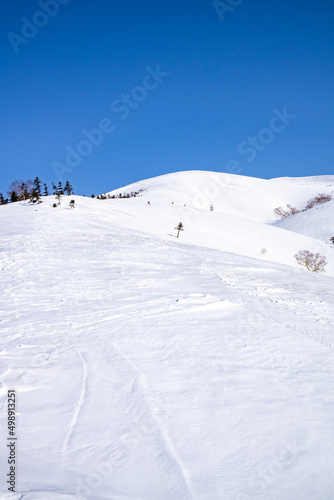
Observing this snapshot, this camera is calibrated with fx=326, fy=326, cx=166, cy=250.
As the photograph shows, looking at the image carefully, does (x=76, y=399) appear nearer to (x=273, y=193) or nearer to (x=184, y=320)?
(x=184, y=320)

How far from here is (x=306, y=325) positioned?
7.75 meters

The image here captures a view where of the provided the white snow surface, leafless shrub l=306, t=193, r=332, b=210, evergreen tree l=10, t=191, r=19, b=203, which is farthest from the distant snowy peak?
the white snow surface

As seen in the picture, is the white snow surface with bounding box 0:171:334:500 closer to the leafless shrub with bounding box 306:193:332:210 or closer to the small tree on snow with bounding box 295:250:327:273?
the small tree on snow with bounding box 295:250:327:273

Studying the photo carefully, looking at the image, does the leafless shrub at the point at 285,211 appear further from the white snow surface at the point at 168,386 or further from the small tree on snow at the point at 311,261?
the white snow surface at the point at 168,386

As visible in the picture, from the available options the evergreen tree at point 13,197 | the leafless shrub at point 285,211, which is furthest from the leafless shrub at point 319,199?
the evergreen tree at point 13,197

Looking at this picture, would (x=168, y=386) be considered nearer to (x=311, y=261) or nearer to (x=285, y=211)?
(x=311, y=261)

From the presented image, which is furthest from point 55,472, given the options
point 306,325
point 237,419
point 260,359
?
point 306,325

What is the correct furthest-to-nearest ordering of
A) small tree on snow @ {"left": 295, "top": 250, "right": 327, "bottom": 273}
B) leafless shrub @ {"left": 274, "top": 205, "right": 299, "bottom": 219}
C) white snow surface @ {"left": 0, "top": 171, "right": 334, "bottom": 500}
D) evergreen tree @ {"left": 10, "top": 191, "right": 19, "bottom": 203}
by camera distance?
1. leafless shrub @ {"left": 274, "top": 205, "right": 299, "bottom": 219}
2. evergreen tree @ {"left": 10, "top": 191, "right": 19, "bottom": 203}
3. small tree on snow @ {"left": 295, "top": 250, "right": 327, "bottom": 273}
4. white snow surface @ {"left": 0, "top": 171, "right": 334, "bottom": 500}

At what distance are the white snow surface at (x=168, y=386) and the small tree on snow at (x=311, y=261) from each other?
35.9 m

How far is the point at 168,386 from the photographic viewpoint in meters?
5.29

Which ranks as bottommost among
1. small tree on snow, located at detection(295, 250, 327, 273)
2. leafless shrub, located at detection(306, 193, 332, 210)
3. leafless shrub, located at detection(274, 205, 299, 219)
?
small tree on snow, located at detection(295, 250, 327, 273)

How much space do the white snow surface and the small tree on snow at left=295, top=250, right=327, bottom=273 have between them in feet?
118

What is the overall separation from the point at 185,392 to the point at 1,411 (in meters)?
2.74

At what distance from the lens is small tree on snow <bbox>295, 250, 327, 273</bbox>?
45.3 meters
